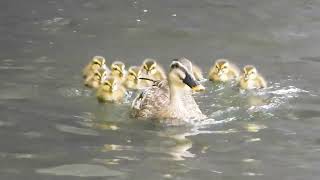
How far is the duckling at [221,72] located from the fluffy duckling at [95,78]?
1.24 metres

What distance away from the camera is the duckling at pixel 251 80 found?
943 centimetres

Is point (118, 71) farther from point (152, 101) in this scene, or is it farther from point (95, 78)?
point (152, 101)

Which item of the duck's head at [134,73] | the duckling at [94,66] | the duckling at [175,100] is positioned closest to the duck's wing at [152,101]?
the duckling at [175,100]

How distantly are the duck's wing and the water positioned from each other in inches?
6.0

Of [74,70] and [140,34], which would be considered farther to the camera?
[140,34]

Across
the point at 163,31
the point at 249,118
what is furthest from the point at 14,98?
the point at 163,31

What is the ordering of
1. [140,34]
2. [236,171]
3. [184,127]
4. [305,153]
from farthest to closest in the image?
[140,34] < [184,127] < [305,153] < [236,171]

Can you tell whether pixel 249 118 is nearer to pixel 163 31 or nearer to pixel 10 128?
pixel 10 128

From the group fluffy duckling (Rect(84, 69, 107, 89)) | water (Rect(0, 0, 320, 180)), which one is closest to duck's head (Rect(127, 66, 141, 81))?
fluffy duckling (Rect(84, 69, 107, 89))

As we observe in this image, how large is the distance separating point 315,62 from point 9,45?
385 centimetres

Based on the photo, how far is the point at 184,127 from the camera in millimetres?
8188

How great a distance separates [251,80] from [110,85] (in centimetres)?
155

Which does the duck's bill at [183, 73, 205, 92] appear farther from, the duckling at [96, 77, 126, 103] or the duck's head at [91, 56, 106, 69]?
the duck's head at [91, 56, 106, 69]

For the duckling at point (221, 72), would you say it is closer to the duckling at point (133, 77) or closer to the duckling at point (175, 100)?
the duckling at point (133, 77)
